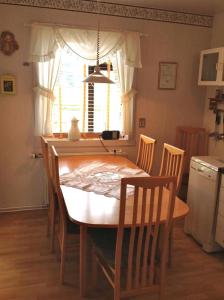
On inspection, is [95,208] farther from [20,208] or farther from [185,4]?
[185,4]

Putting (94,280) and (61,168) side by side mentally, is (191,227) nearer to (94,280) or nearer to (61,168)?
(94,280)

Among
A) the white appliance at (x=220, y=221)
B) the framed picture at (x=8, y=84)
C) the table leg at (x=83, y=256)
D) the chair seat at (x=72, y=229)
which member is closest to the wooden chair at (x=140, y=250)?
the table leg at (x=83, y=256)

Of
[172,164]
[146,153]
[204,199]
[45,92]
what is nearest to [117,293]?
[172,164]

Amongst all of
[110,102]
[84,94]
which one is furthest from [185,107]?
[84,94]

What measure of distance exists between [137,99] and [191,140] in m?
0.88

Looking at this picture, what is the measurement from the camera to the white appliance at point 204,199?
271cm

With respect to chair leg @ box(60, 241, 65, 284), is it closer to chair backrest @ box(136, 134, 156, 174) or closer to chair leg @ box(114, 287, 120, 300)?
chair leg @ box(114, 287, 120, 300)

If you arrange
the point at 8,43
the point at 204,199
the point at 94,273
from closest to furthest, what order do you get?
1. the point at 94,273
2. the point at 204,199
3. the point at 8,43

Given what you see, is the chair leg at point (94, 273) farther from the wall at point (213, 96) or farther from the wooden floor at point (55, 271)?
the wall at point (213, 96)

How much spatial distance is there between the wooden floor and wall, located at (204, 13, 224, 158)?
4.18 ft

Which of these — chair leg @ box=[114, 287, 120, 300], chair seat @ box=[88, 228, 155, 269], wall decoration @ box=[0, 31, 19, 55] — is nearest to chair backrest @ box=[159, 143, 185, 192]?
chair seat @ box=[88, 228, 155, 269]

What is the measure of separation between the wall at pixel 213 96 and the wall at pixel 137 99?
0.08 meters

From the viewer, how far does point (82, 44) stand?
334 cm

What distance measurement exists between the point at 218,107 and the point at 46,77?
2135 millimetres
